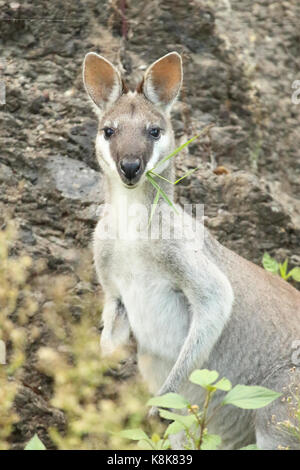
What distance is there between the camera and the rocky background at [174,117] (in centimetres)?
622

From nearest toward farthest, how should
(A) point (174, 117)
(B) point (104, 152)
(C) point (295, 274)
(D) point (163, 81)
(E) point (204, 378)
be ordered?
(E) point (204, 378) → (B) point (104, 152) → (D) point (163, 81) → (C) point (295, 274) → (A) point (174, 117)

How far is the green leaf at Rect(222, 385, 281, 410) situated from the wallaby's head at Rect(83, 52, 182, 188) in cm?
146

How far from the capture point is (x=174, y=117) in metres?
6.75

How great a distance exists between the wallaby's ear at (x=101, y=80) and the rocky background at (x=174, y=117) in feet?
4.33

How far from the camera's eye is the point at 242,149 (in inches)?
269

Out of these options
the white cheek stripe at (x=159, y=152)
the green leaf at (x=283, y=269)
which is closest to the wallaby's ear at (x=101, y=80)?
the white cheek stripe at (x=159, y=152)

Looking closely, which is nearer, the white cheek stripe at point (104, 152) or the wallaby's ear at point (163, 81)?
the white cheek stripe at point (104, 152)

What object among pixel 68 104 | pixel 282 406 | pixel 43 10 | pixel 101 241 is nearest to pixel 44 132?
pixel 68 104

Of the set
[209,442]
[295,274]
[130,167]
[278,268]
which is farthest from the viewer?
[278,268]

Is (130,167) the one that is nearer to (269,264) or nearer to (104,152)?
(104,152)

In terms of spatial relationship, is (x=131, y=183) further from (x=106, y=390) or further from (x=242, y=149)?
(x=242, y=149)

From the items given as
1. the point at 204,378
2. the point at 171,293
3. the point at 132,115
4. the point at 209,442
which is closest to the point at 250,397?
the point at 204,378

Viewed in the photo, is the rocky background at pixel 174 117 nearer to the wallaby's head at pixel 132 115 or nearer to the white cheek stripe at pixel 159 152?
the wallaby's head at pixel 132 115

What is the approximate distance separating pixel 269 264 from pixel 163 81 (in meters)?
1.99
